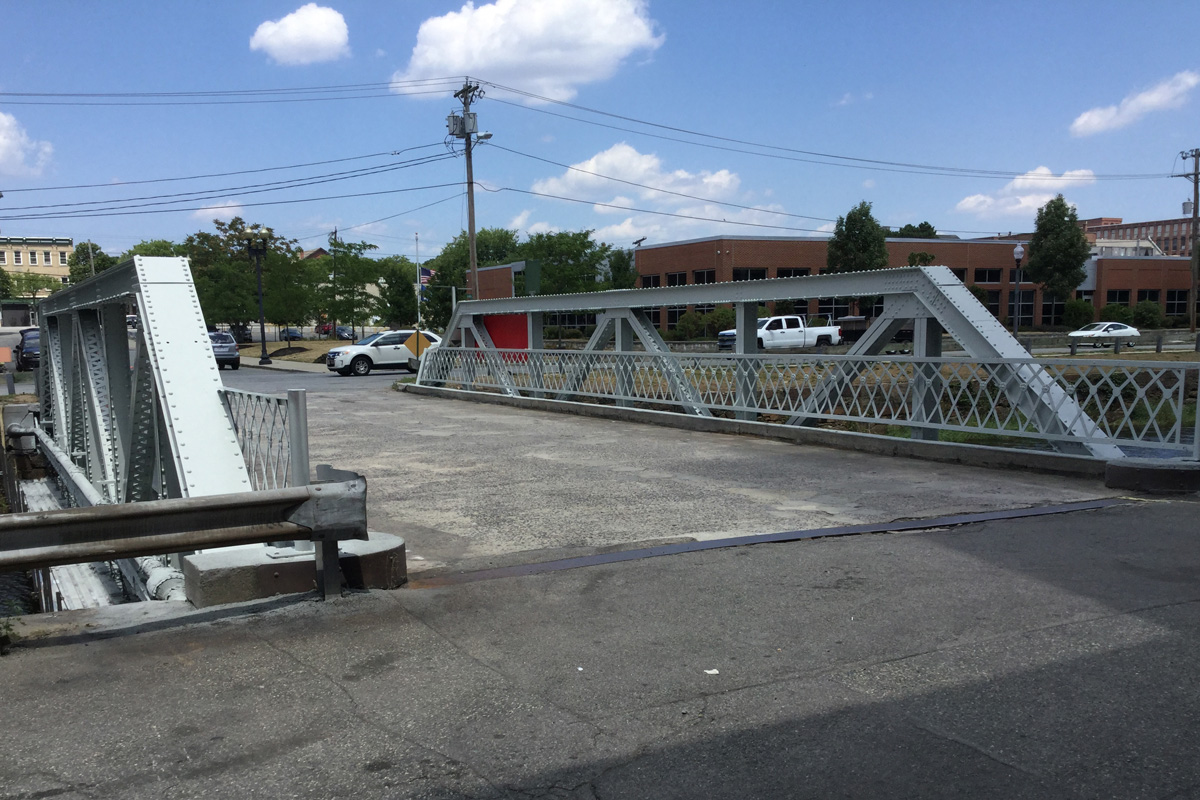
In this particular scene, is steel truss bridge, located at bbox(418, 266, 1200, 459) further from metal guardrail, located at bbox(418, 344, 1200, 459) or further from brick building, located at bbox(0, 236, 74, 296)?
brick building, located at bbox(0, 236, 74, 296)

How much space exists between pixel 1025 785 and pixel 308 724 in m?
2.59

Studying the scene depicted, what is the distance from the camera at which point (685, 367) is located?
1569 centimetres

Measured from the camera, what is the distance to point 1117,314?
57625mm

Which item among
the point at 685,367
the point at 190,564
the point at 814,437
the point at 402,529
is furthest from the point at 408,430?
the point at 190,564

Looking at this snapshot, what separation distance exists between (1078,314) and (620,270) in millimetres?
31143

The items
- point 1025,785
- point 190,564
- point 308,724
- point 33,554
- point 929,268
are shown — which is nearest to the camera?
point 1025,785

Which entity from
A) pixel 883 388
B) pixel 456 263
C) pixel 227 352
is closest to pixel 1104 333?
pixel 883 388

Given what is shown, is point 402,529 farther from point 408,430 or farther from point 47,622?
point 408,430

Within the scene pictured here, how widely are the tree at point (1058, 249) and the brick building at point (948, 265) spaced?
2.38m

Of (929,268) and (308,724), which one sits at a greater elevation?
(929,268)

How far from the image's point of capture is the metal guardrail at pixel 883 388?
9.78 metres

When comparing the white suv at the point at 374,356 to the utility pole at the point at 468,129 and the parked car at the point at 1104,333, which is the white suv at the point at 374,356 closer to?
the utility pole at the point at 468,129

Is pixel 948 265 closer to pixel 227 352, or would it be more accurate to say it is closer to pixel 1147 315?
pixel 1147 315

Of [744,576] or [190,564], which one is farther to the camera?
[744,576]
